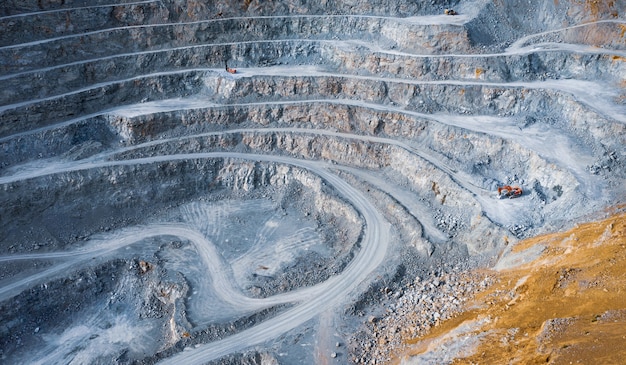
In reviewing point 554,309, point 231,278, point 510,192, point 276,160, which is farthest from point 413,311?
point 276,160

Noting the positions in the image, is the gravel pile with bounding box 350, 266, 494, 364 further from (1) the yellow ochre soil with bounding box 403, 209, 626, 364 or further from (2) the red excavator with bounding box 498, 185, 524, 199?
(2) the red excavator with bounding box 498, 185, 524, 199

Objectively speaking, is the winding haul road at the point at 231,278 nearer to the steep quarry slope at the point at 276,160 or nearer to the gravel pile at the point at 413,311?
the steep quarry slope at the point at 276,160

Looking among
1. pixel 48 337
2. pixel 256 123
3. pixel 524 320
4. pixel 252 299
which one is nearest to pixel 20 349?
pixel 48 337

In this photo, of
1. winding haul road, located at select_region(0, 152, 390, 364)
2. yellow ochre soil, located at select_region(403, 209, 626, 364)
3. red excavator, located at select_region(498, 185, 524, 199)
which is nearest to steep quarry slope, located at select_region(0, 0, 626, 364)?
winding haul road, located at select_region(0, 152, 390, 364)

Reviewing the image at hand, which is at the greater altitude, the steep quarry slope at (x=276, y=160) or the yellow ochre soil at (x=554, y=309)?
the steep quarry slope at (x=276, y=160)

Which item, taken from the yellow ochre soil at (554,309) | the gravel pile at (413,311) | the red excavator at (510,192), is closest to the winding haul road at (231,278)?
the gravel pile at (413,311)

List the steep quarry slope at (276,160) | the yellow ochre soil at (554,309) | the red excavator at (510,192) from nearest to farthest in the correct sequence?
the yellow ochre soil at (554,309)
the steep quarry slope at (276,160)
the red excavator at (510,192)

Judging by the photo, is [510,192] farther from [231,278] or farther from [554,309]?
[231,278]
